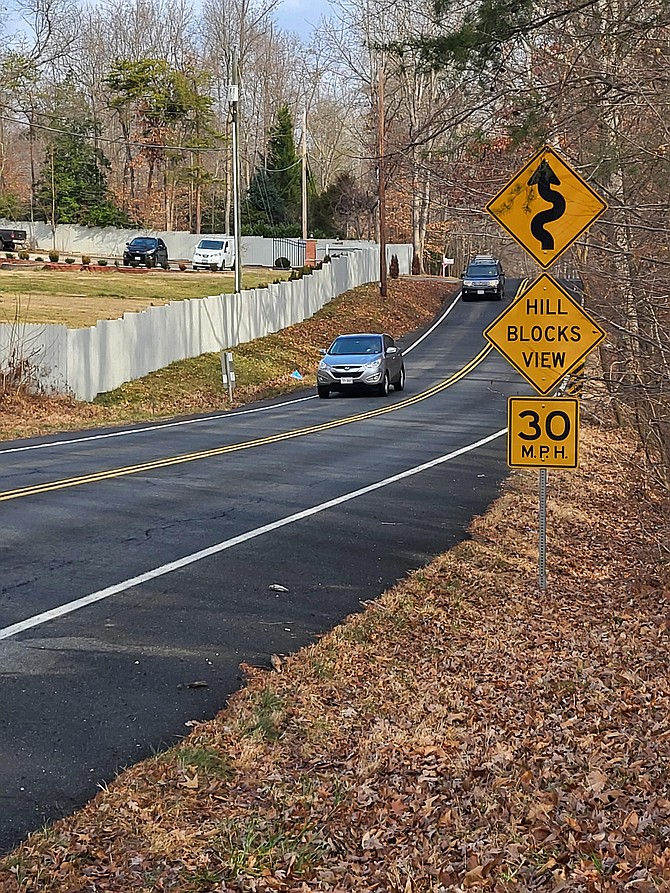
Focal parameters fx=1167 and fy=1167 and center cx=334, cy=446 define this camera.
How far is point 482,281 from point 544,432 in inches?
1902

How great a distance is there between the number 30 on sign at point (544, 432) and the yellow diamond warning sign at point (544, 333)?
0.56 feet

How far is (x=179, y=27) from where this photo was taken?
279ft

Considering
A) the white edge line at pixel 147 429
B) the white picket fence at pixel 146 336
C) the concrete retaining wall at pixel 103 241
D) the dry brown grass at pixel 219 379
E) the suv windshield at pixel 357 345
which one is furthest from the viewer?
the concrete retaining wall at pixel 103 241

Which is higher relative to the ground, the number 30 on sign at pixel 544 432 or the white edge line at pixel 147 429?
the number 30 on sign at pixel 544 432

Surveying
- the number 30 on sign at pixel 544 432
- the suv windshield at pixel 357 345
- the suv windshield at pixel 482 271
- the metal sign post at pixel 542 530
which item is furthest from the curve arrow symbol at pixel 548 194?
the suv windshield at pixel 482 271

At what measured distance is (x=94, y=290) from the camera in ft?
156

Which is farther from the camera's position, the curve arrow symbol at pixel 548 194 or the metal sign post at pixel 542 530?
Result: the metal sign post at pixel 542 530

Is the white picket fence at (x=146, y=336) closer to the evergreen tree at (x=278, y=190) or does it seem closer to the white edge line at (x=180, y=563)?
the white edge line at (x=180, y=563)

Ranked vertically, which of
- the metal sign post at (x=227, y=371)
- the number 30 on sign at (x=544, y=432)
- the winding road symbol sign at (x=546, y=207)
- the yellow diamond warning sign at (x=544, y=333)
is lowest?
the metal sign post at (x=227, y=371)

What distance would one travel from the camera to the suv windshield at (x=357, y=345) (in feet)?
99.3

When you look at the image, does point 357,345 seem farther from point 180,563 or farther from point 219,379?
point 180,563

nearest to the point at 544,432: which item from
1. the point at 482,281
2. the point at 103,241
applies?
the point at 482,281

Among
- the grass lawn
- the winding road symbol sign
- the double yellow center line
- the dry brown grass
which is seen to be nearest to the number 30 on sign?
the winding road symbol sign

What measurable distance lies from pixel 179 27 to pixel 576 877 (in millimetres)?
87724
